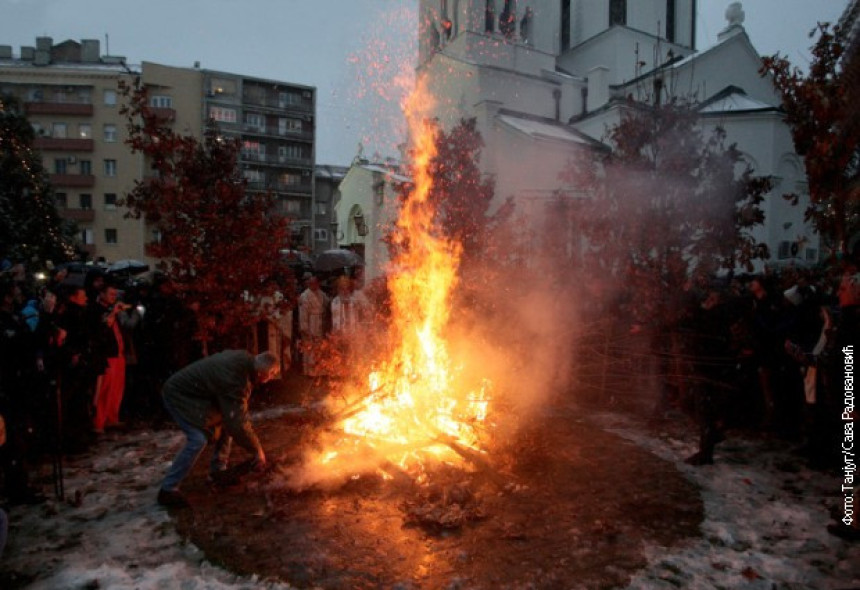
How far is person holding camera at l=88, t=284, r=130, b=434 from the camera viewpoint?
826 cm

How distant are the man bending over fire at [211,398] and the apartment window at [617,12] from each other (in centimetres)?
3659

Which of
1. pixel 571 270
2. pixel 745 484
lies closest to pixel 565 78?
pixel 571 270

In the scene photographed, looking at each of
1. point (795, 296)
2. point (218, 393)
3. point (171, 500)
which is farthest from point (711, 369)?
point (171, 500)

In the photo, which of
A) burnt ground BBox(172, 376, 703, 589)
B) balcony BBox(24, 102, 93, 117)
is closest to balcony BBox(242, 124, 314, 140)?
balcony BBox(24, 102, 93, 117)

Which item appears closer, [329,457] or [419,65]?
[329,457]

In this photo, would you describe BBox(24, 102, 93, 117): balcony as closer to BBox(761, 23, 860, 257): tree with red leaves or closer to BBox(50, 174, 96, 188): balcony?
BBox(50, 174, 96, 188): balcony

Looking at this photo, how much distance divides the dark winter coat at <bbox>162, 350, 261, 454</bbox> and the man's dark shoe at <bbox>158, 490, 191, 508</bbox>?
0.73 meters

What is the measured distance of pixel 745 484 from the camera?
6672mm

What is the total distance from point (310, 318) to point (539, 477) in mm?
7088

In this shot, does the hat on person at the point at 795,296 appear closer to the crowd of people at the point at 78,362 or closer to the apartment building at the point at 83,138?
the crowd of people at the point at 78,362

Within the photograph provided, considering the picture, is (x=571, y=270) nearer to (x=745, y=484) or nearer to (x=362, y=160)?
(x=745, y=484)

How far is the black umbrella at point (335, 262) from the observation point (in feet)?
70.9

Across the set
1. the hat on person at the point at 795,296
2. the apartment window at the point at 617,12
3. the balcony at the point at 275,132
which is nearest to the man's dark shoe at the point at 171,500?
the hat on person at the point at 795,296

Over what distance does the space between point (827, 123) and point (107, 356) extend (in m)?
12.1
